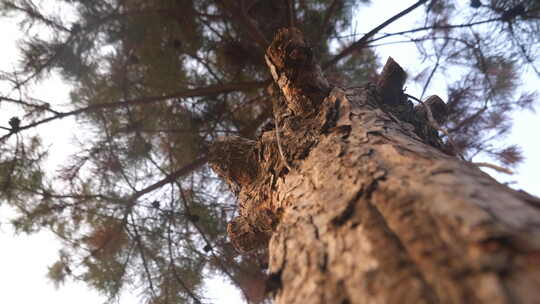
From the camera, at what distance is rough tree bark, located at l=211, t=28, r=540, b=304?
290 mm

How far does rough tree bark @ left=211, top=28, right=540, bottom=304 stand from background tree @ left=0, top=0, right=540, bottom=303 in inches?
50.9

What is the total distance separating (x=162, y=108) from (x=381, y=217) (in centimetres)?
206

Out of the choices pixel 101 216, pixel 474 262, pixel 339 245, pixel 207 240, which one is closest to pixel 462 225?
pixel 474 262

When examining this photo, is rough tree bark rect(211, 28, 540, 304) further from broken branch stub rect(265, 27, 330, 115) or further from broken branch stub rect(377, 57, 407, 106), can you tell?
broken branch stub rect(377, 57, 407, 106)

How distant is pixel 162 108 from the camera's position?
2191 millimetres

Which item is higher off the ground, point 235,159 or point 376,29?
point 376,29

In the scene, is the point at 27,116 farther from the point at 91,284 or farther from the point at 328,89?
the point at 328,89

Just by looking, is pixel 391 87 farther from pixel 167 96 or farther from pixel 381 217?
pixel 167 96

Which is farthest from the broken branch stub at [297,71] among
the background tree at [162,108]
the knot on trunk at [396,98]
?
the background tree at [162,108]

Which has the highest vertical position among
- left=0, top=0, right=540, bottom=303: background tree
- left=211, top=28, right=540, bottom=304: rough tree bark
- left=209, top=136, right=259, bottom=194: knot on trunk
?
left=0, top=0, right=540, bottom=303: background tree

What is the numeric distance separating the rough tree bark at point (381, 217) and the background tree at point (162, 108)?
4.24 ft

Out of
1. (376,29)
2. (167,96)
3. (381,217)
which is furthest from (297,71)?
(376,29)

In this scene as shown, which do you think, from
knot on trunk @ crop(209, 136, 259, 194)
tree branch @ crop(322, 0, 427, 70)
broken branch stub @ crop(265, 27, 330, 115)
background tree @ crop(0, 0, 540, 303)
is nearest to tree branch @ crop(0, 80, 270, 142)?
background tree @ crop(0, 0, 540, 303)

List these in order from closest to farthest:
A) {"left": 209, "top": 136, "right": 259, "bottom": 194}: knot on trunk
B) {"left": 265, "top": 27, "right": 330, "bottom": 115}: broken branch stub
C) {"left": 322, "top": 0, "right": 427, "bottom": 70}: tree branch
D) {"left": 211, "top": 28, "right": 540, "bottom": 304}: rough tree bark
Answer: {"left": 211, "top": 28, "right": 540, "bottom": 304}: rough tree bark → {"left": 265, "top": 27, "right": 330, "bottom": 115}: broken branch stub → {"left": 209, "top": 136, "right": 259, "bottom": 194}: knot on trunk → {"left": 322, "top": 0, "right": 427, "bottom": 70}: tree branch
